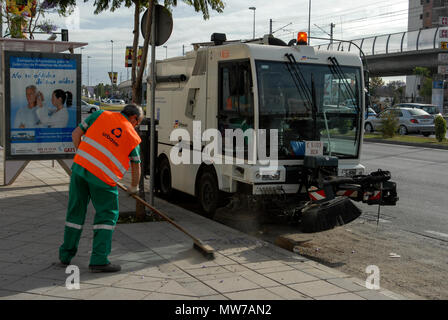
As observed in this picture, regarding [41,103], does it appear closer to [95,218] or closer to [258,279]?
[95,218]

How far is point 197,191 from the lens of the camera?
9297mm

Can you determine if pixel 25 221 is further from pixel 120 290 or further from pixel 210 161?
pixel 120 290

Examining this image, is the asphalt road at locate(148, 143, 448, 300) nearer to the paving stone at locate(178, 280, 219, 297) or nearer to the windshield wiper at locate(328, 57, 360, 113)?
the paving stone at locate(178, 280, 219, 297)

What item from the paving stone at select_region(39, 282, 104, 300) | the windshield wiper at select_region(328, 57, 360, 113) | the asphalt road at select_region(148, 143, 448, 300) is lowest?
the asphalt road at select_region(148, 143, 448, 300)

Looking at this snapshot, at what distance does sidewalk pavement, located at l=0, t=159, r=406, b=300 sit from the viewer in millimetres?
4848

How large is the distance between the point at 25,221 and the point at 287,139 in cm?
379

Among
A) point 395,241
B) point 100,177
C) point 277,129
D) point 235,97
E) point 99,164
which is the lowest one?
point 395,241

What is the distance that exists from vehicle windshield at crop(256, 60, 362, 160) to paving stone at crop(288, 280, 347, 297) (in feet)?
10.0

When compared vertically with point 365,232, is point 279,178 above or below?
above

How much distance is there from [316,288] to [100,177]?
2.24 m

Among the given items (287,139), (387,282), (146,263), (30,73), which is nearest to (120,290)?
(146,263)

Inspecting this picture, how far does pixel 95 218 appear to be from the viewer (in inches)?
214

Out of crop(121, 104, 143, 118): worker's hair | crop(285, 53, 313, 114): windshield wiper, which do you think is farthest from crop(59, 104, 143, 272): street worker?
crop(285, 53, 313, 114): windshield wiper

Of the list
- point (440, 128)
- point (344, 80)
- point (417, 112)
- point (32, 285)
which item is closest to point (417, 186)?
point (344, 80)
